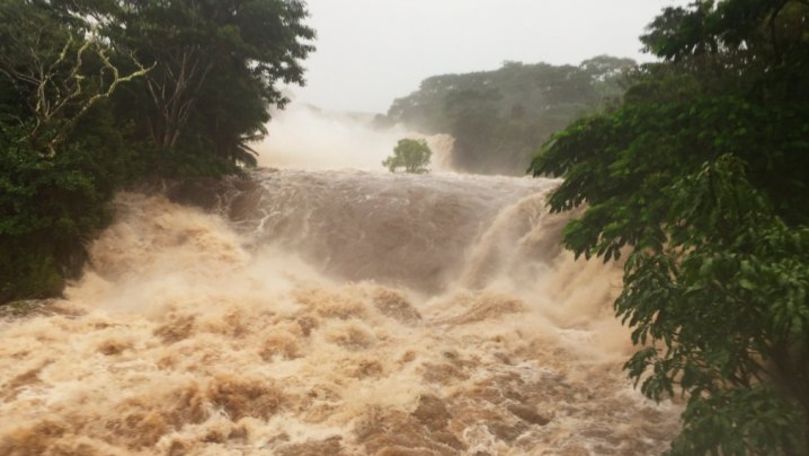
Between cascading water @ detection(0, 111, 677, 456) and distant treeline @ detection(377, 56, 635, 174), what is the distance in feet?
66.8

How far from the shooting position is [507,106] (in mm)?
60969

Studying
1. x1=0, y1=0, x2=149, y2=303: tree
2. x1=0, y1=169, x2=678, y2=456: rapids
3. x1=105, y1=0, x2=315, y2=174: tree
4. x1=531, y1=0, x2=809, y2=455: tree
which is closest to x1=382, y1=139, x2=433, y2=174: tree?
x1=105, y1=0, x2=315, y2=174: tree

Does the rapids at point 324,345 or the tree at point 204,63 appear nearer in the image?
the rapids at point 324,345

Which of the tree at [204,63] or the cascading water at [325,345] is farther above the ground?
the tree at [204,63]

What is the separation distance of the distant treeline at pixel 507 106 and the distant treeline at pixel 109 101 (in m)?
21.3

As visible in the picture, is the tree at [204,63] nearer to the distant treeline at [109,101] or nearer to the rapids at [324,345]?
the distant treeline at [109,101]

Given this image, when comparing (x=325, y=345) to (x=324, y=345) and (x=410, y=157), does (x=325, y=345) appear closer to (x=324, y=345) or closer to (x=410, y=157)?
(x=324, y=345)

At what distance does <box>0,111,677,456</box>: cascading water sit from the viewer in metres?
6.74

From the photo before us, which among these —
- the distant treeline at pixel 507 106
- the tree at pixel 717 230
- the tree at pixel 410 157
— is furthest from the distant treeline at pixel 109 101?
the distant treeline at pixel 507 106

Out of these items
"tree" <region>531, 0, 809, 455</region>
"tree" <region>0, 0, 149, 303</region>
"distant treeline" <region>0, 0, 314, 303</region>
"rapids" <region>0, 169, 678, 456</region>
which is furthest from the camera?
"distant treeline" <region>0, 0, 314, 303</region>

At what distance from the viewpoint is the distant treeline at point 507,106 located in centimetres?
4281

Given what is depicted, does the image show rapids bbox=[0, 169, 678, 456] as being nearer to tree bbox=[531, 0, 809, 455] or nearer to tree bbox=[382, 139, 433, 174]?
tree bbox=[531, 0, 809, 455]

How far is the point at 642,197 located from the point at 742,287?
238 cm

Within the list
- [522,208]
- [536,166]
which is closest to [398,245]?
[522,208]
